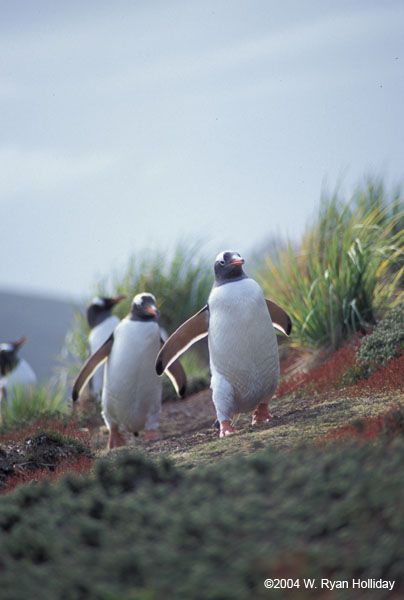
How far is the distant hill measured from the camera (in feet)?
93.0

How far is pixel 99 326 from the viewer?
36.2ft

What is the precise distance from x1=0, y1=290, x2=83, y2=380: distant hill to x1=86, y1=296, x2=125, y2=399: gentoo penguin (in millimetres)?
13579

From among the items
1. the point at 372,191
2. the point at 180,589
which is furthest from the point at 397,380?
the point at 372,191

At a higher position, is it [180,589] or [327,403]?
[180,589]

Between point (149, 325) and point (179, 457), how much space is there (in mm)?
2848

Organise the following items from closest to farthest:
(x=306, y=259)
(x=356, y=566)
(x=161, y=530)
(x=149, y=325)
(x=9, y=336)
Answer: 1. (x=356, y=566)
2. (x=161, y=530)
3. (x=149, y=325)
4. (x=306, y=259)
5. (x=9, y=336)

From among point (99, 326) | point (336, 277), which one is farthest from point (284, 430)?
point (99, 326)

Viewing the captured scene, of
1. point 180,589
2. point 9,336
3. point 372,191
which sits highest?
point 372,191

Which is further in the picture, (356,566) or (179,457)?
(179,457)

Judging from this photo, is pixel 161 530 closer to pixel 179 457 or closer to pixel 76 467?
pixel 179 457

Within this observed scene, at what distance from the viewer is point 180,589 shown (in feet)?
6.88

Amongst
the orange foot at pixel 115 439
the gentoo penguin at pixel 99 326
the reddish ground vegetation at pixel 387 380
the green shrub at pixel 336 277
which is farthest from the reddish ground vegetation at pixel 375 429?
the gentoo penguin at pixel 99 326

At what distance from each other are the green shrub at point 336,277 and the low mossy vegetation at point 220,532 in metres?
5.88

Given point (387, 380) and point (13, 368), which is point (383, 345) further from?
point (13, 368)
